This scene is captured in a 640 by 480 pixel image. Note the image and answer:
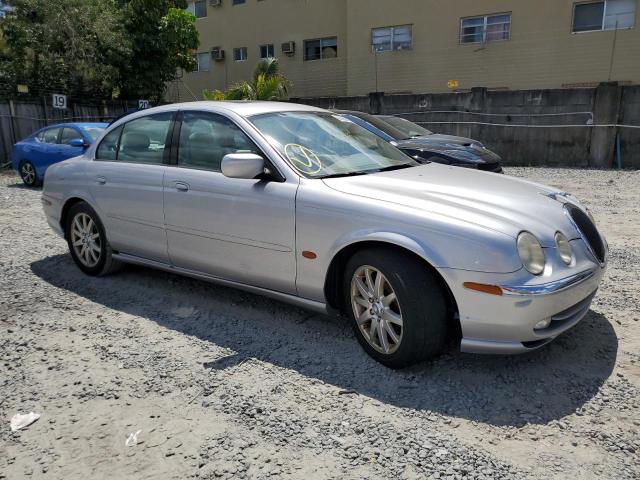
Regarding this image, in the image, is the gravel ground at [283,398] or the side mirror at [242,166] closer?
the gravel ground at [283,398]

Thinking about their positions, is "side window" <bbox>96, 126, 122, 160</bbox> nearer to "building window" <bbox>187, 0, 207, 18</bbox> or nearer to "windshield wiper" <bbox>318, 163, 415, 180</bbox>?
"windshield wiper" <bbox>318, 163, 415, 180</bbox>

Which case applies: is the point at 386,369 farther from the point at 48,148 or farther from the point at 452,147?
the point at 48,148

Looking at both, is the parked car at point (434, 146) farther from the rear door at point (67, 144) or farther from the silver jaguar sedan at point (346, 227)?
the rear door at point (67, 144)

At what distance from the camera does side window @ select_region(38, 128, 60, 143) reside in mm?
11508

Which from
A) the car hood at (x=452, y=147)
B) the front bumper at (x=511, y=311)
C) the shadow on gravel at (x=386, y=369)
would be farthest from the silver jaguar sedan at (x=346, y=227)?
the car hood at (x=452, y=147)

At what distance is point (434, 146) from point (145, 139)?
599cm

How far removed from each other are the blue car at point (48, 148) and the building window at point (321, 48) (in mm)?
13577

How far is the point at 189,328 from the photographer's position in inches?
160

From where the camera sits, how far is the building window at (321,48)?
2281cm

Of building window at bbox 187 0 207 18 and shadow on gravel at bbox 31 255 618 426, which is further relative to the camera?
building window at bbox 187 0 207 18

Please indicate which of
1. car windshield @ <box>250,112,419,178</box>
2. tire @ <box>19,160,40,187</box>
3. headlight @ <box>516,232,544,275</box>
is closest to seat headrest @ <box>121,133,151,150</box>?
car windshield @ <box>250,112,419,178</box>

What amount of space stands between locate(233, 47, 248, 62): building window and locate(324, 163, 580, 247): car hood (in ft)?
78.2

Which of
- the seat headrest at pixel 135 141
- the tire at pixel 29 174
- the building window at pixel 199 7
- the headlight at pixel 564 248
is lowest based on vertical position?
the tire at pixel 29 174

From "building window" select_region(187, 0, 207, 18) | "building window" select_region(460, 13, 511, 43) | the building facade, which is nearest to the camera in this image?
the building facade
